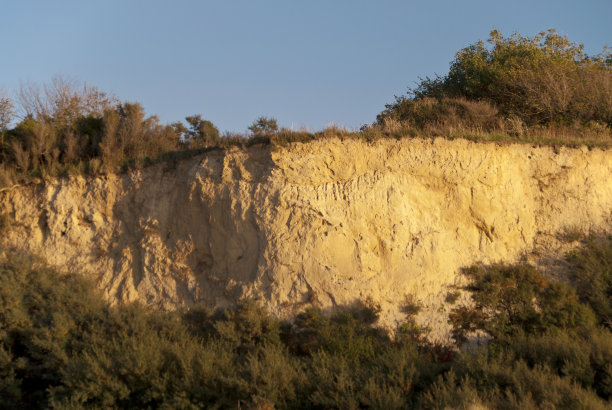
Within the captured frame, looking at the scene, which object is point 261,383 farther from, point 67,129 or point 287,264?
point 67,129

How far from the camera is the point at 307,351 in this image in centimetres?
1065

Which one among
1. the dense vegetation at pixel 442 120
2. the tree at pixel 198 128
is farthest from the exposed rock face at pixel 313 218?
the tree at pixel 198 128

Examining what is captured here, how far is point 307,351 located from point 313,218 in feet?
10.3

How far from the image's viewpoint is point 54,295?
39.7ft

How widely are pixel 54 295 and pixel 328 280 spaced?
6.54m

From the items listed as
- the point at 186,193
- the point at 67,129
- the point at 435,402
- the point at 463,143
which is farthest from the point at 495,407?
the point at 67,129

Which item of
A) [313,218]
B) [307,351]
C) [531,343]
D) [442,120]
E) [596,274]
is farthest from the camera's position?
[442,120]

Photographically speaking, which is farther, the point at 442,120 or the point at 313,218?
the point at 442,120

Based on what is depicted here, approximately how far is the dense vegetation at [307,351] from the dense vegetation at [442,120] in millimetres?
3676

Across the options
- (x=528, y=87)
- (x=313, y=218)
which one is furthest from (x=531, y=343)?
(x=528, y=87)

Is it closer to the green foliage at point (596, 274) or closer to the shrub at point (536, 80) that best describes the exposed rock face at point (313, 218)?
the green foliage at point (596, 274)

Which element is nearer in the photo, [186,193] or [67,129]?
[186,193]

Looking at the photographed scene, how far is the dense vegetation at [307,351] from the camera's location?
8477 mm

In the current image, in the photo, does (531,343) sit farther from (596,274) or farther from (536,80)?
(536,80)
